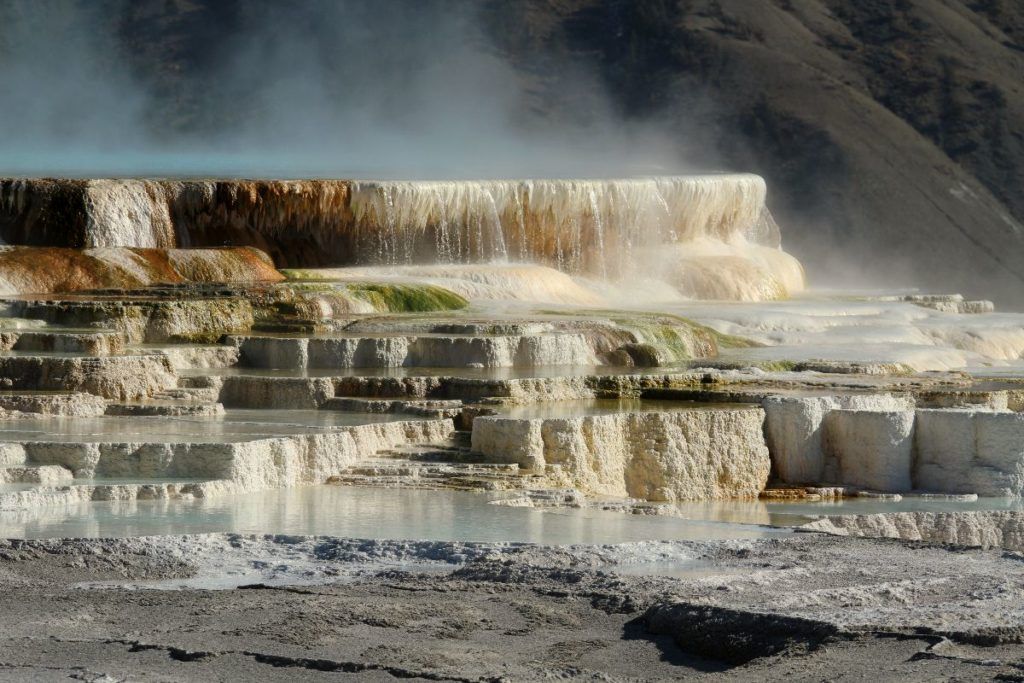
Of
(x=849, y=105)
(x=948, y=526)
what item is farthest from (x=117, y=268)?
(x=849, y=105)

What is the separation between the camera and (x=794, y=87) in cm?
4472

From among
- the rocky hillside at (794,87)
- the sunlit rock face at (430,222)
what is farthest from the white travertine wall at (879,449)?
the rocky hillside at (794,87)

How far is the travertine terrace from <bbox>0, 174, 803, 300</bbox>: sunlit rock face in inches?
1.4

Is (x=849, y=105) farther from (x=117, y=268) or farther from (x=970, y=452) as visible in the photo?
(x=970, y=452)

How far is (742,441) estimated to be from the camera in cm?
1636

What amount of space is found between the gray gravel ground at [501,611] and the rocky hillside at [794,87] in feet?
101

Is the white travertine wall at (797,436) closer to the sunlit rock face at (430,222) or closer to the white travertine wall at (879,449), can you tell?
the white travertine wall at (879,449)

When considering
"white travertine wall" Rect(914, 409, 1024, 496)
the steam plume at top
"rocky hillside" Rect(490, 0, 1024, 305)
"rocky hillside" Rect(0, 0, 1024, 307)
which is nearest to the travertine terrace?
"white travertine wall" Rect(914, 409, 1024, 496)

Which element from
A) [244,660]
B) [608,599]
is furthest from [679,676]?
[244,660]

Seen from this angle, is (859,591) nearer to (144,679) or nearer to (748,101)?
(144,679)

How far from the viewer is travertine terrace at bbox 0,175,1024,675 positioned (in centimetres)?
1313

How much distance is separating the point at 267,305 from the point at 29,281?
254 cm

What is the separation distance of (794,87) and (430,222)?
21.7 m

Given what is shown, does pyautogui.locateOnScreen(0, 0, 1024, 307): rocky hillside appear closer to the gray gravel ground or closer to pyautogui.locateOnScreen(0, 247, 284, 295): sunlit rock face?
pyautogui.locateOnScreen(0, 247, 284, 295): sunlit rock face
